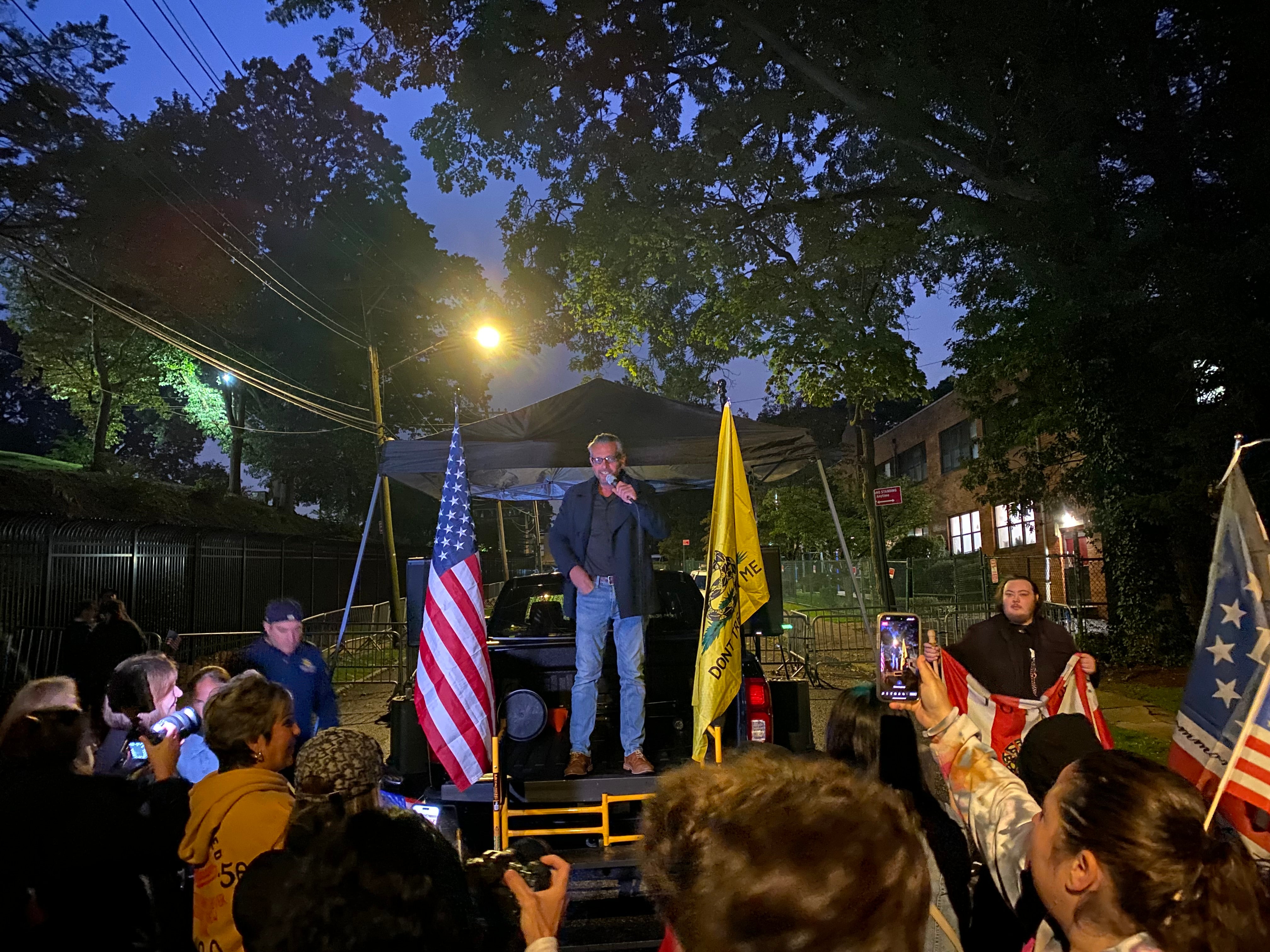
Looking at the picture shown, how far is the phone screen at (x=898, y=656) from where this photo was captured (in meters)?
3.21

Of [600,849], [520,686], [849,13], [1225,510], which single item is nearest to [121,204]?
[849,13]

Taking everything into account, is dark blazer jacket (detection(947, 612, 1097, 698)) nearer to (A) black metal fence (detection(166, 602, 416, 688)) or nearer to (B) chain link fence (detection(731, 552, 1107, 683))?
(B) chain link fence (detection(731, 552, 1107, 683))

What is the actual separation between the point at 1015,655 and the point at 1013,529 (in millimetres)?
27259

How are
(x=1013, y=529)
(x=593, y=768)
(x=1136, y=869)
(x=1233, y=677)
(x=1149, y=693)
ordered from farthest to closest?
(x=1013, y=529) < (x=1149, y=693) < (x=593, y=768) < (x=1233, y=677) < (x=1136, y=869)

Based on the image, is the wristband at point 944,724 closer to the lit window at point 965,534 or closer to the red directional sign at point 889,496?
the red directional sign at point 889,496

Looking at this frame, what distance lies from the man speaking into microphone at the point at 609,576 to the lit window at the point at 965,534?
2934 centimetres

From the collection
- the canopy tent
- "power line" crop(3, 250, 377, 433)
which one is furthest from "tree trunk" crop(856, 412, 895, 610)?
"power line" crop(3, 250, 377, 433)

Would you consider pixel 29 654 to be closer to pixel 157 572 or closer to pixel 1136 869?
pixel 157 572

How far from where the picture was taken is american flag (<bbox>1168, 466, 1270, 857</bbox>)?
277cm

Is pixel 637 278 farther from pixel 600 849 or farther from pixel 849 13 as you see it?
pixel 600 849

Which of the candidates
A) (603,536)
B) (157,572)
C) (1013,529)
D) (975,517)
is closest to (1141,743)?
(603,536)

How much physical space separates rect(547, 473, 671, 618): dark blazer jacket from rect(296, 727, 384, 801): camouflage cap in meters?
2.75

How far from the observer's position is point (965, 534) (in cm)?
3412

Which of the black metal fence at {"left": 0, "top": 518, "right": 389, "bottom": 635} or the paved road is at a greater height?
the black metal fence at {"left": 0, "top": 518, "right": 389, "bottom": 635}
